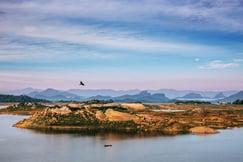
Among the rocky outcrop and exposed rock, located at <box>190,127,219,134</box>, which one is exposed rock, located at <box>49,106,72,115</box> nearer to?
the rocky outcrop

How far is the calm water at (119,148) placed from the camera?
33.8 metres

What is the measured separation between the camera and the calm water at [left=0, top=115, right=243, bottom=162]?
33.8m

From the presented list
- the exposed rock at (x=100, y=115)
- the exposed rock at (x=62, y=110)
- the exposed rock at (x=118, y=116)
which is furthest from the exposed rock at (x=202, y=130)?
the exposed rock at (x=62, y=110)

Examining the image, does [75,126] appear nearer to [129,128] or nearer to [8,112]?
[129,128]

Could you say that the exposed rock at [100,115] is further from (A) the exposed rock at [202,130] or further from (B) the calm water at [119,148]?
(A) the exposed rock at [202,130]

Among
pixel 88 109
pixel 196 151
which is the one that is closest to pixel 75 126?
pixel 88 109

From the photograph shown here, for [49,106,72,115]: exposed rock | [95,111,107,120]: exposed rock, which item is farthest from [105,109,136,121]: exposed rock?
[49,106,72,115]: exposed rock

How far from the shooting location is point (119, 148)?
3941 cm

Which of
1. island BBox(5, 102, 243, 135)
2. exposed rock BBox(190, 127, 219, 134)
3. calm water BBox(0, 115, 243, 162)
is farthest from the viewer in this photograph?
island BBox(5, 102, 243, 135)

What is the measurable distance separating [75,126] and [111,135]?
13.0m

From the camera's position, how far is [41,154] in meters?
35.9

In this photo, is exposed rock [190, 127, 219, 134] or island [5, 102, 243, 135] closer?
exposed rock [190, 127, 219, 134]

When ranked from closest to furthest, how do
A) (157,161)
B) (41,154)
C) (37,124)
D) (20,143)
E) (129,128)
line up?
(157,161) < (41,154) < (20,143) < (129,128) < (37,124)

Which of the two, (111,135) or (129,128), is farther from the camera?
(129,128)
